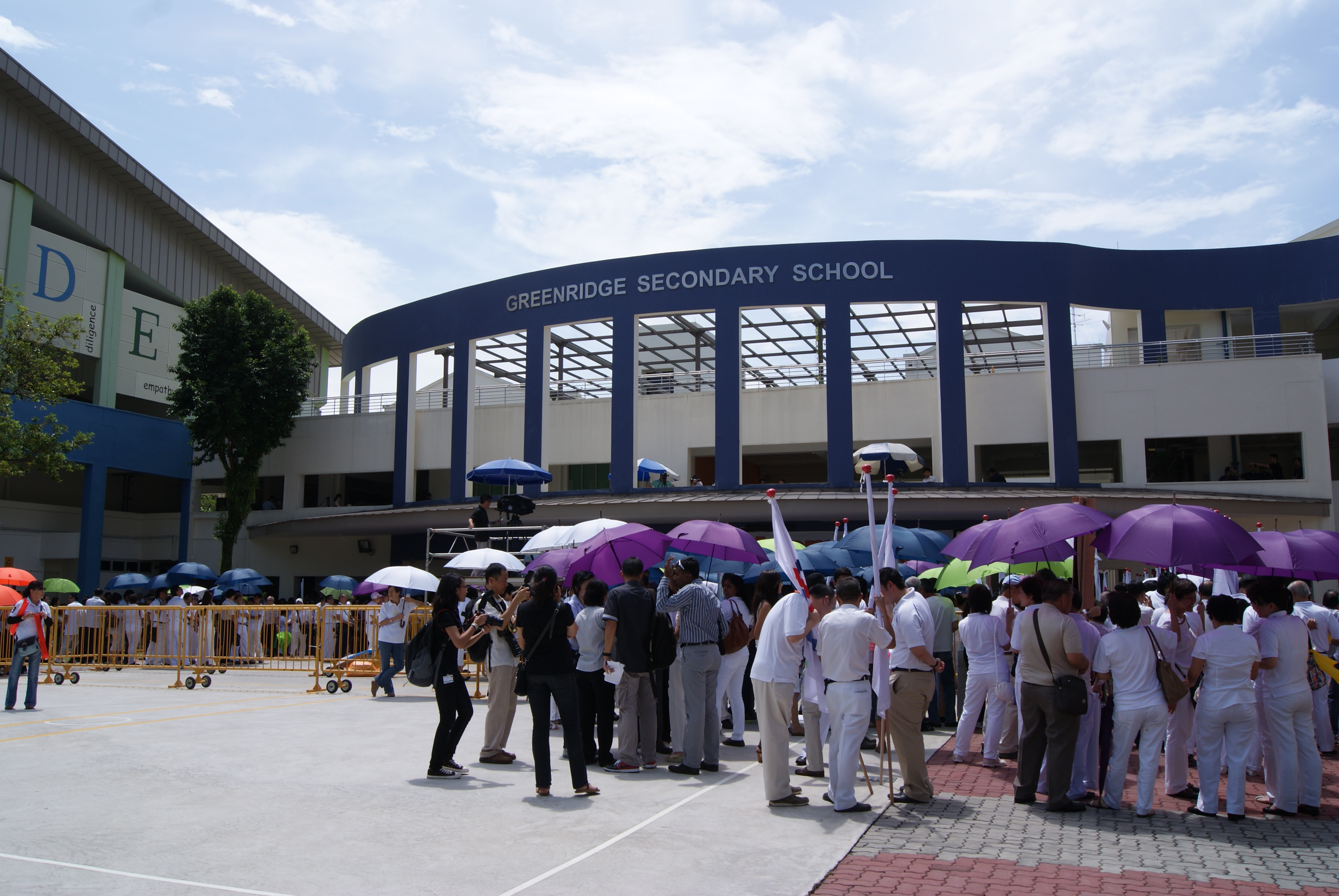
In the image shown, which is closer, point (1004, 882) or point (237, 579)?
point (1004, 882)

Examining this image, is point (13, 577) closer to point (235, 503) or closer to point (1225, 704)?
point (235, 503)

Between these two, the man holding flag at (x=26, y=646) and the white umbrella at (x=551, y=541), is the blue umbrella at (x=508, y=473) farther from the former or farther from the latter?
the man holding flag at (x=26, y=646)

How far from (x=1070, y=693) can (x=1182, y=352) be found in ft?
73.3

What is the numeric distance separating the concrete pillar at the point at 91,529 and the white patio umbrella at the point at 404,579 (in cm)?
1959

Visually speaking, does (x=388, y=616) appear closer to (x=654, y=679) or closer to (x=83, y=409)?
(x=654, y=679)

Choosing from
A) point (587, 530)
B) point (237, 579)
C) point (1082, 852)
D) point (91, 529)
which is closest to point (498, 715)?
point (587, 530)

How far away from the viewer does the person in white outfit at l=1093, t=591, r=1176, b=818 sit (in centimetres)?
730

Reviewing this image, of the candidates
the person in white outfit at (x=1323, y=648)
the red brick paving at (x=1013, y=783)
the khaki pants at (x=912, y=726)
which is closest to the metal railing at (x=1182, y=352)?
the person in white outfit at (x=1323, y=648)

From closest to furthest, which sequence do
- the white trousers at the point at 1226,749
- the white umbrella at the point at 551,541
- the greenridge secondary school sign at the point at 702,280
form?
the white trousers at the point at 1226,749 → the white umbrella at the point at 551,541 → the greenridge secondary school sign at the point at 702,280

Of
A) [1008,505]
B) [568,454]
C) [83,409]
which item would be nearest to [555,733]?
[1008,505]

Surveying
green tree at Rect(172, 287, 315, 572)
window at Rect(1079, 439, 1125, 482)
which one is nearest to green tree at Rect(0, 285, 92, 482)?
green tree at Rect(172, 287, 315, 572)

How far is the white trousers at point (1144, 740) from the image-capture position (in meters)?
7.28

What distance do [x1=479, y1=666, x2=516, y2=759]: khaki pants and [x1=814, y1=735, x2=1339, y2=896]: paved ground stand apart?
370 centimetres

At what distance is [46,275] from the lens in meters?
30.6
